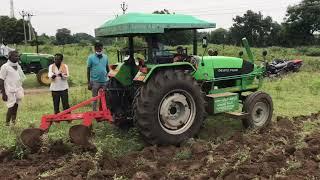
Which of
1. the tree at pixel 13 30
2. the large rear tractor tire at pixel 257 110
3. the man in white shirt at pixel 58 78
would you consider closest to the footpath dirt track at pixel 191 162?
the large rear tractor tire at pixel 257 110

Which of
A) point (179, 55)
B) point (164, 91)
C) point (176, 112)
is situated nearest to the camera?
point (164, 91)

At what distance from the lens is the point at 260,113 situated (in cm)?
841

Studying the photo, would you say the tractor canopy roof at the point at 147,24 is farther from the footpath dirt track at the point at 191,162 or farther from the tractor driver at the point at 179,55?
the footpath dirt track at the point at 191,162

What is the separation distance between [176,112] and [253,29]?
52.8 m

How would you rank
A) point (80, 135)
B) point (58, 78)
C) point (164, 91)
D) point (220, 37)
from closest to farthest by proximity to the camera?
point (80, 135) → point (164, 91) → point (58, 78) → point (220, 37)

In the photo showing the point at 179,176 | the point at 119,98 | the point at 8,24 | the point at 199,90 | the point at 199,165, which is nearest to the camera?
the point at 179,176

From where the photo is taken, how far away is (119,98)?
7840 millimetres

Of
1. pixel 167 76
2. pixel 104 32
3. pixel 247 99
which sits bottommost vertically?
pixel 247 99

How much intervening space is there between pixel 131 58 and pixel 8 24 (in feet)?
175

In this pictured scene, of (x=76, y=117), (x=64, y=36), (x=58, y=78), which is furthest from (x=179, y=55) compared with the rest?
(x=64, y=36)

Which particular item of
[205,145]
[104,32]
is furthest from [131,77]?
[205,145]

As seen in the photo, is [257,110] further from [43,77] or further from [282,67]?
[282,67]

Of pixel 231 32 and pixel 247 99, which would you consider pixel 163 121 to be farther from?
pixel 231 32

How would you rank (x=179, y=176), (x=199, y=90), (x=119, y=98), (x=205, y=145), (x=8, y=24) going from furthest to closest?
(x=8, y=24) < (x=119, y=98) < (x=199, y=90) < (x=205, y=145) < (x=179, y=176)
